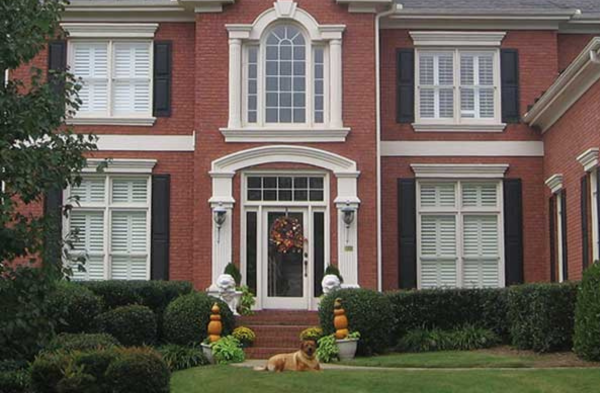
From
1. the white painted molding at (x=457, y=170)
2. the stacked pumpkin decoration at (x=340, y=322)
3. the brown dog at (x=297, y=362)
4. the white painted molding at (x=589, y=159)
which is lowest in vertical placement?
the brown dog at (x=297, y=362)

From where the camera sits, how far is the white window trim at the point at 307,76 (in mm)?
21141

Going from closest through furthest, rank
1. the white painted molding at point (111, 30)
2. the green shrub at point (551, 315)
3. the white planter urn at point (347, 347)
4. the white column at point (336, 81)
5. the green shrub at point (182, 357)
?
1. the green shrub at point (551, 315)
2. the green shrub at point (182, 357)
3. the white planter urn at point (347, 347)
4. the white column at point (336, 81)
5. the white painted molding at point (111, 30)

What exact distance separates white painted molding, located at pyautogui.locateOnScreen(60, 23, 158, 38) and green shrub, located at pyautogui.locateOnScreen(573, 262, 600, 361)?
11384 mm

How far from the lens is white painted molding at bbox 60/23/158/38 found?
73.2 feet

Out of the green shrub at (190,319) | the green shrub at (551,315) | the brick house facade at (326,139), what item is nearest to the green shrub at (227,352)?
the green shrub at (190,319)

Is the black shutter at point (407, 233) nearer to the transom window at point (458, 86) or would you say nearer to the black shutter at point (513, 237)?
the transom window at point (458, 86)

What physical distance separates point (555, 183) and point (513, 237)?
65.3 inches

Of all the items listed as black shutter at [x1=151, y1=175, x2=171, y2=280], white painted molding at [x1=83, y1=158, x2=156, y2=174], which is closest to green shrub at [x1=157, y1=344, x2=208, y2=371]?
black shutter at [x1=151, y1=175, x2=171, y2=280]

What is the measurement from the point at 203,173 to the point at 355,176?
3121mm

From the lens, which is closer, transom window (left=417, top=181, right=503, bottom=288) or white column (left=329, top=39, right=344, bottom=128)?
white column (left=329, top=39, right=344, bottom=128)

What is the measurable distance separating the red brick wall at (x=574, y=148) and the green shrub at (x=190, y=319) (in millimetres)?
6945

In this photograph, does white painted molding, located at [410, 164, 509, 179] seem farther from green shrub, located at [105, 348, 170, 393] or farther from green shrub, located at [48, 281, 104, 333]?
green shrub, located at [105, 348, 170, 393]

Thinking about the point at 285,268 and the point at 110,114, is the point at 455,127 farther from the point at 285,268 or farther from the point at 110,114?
the point at 110,114

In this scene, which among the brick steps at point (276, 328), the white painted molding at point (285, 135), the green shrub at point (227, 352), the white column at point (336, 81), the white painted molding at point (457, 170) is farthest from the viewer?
the white painted molding at point (457, 170)
